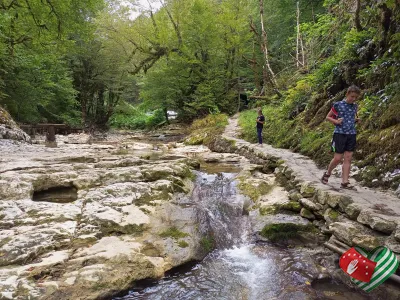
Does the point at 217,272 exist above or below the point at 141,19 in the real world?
below

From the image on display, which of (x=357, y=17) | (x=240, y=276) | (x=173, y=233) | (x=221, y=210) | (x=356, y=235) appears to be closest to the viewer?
(x=356, y=235)

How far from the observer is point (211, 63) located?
19.3m

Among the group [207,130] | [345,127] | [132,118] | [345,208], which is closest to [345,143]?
[345,127]

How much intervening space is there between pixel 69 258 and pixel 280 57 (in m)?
22.3

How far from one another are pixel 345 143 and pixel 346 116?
1.33ft

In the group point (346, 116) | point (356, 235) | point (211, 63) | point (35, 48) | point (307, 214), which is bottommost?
point (307, 214)

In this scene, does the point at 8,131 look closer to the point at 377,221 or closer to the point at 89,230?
the point at 89,230

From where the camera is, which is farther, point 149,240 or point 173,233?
point 173,233

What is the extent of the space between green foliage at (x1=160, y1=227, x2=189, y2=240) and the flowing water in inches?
18.0

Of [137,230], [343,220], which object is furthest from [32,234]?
[343,220]

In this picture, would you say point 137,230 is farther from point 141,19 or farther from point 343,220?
point 141,19

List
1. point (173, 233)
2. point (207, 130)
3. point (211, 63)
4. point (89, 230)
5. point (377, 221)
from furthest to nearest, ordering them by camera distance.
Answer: point (211, 63) → point (207, 130) → point (173, 233) → point (89, 230) → point (377, 221)

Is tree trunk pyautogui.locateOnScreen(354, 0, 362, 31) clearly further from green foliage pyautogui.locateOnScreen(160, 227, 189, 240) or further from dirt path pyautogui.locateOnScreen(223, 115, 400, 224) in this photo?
green foliage pyautogui.locateOnScreen(160, 227, 189, 240)

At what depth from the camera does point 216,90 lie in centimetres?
1931
